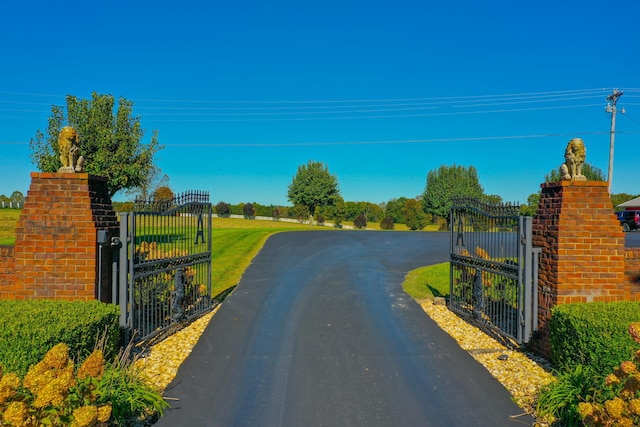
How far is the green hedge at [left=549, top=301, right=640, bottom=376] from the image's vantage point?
13.9 feet

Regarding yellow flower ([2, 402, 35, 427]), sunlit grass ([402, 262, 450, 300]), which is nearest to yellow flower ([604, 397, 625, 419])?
yellow flower ([2, 402, 35, 427])

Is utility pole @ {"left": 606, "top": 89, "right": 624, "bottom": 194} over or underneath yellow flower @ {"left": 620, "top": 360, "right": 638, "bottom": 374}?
over

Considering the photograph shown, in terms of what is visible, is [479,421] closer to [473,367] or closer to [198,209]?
[473,367]

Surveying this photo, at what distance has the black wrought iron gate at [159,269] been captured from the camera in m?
6.24

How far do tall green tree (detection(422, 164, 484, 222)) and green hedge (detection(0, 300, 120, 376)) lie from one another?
2059 inches

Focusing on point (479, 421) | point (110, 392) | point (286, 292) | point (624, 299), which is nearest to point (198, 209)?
point (286, 292)

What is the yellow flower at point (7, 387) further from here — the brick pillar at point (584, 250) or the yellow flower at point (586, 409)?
the brick pillar at point (584, 250)

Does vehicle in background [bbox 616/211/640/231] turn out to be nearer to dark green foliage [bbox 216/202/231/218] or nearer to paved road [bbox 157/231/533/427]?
paved road [bbox 157/231/533/427]

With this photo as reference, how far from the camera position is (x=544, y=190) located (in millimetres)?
6648

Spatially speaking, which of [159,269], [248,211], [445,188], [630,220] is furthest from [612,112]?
[248,211]

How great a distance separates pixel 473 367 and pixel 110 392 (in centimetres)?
435

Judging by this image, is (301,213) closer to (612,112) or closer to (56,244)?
(612,112)

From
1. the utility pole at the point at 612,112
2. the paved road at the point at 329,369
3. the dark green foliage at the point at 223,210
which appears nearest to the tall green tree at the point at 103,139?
the paved road at the point at 329,369

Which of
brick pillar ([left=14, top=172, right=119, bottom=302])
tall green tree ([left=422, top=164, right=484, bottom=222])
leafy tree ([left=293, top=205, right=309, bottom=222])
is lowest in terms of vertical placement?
brick pillar ([left=14, top=172, right=119, bottom=302])
